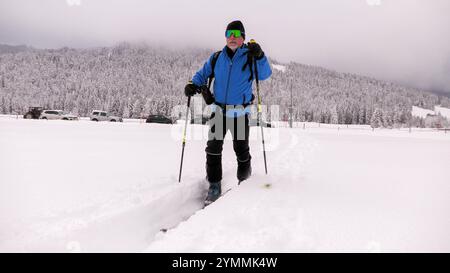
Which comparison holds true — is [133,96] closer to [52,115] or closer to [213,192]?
[52,115]

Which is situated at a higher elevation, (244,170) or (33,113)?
(33,113)

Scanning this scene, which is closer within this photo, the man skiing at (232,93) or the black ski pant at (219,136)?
the man skiing at (232,93)

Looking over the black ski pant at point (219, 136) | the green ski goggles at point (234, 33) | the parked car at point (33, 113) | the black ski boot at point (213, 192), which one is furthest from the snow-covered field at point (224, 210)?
the parked car at point (33, 113)

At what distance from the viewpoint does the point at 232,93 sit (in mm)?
3932

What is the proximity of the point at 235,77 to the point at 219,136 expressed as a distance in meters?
0.83

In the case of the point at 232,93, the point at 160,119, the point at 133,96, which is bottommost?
the point at 232,93

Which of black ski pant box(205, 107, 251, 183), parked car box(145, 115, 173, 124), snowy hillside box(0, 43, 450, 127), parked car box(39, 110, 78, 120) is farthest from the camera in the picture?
snowy hillside box(0, 43, 450, 127)

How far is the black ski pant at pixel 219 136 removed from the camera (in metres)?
4.00

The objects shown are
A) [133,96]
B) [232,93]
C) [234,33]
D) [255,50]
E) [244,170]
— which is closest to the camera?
[255,50]

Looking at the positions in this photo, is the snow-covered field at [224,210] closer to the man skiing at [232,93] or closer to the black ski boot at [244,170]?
the black ski boot at [244,170]

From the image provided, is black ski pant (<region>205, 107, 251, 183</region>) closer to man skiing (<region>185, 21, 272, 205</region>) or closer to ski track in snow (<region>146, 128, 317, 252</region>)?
man skiing (<region>185, 21, 272, 205</region>)

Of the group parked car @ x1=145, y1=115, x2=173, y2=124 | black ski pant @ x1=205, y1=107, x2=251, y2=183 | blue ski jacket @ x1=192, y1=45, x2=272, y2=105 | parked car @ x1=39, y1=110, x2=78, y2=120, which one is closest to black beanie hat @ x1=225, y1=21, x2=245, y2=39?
blue ski jacket @ x1=192, y1=45, x2=272, y2=105

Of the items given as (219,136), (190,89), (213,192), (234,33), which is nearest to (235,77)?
(234,33)

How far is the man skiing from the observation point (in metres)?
3.85
